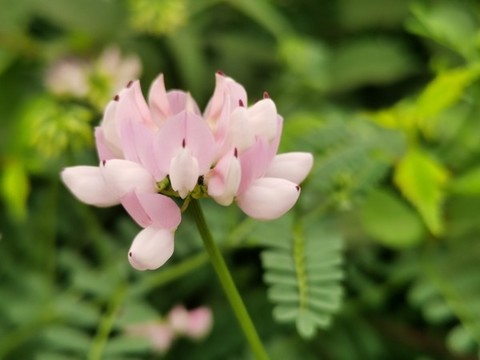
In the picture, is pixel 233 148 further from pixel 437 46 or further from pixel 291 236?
pixel 437 46

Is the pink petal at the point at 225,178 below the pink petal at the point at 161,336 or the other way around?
the other way around

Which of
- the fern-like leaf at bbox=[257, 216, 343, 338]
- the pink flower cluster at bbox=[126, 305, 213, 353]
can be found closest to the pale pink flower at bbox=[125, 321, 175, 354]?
the pink flower cluster at bbox=[126, 305, 213, 353]

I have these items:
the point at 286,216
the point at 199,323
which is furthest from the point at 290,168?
the point at 199,323

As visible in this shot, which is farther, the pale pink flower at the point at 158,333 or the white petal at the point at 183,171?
the pale pink flower at the point at 158,333

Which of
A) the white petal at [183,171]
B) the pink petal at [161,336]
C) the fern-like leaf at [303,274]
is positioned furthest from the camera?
the pink petal at [161,336]

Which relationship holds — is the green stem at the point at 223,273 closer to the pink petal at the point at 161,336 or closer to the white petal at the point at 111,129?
the white petal at the point at 111,129

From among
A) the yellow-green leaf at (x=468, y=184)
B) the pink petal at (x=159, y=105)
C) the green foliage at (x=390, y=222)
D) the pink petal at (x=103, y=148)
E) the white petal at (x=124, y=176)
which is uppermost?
the pink petal at (x=159, y=105)

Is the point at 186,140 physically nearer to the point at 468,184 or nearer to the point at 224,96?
the point at 224,96

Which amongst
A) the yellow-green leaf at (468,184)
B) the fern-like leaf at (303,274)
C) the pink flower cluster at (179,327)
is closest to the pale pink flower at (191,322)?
the pink flower cluster at (179,327)

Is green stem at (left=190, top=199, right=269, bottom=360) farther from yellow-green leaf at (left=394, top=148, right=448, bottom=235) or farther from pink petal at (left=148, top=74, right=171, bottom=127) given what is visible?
yellow-green leaf at (left=394, top=148, right=448, bottom=235)

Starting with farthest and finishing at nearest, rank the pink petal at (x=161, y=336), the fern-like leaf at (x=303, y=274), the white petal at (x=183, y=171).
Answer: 1. the pink petal at (x=161, y=336)
2. the fern-like leaf at (x=303, y=274)
3. the white petal at (x=183, y=171)
